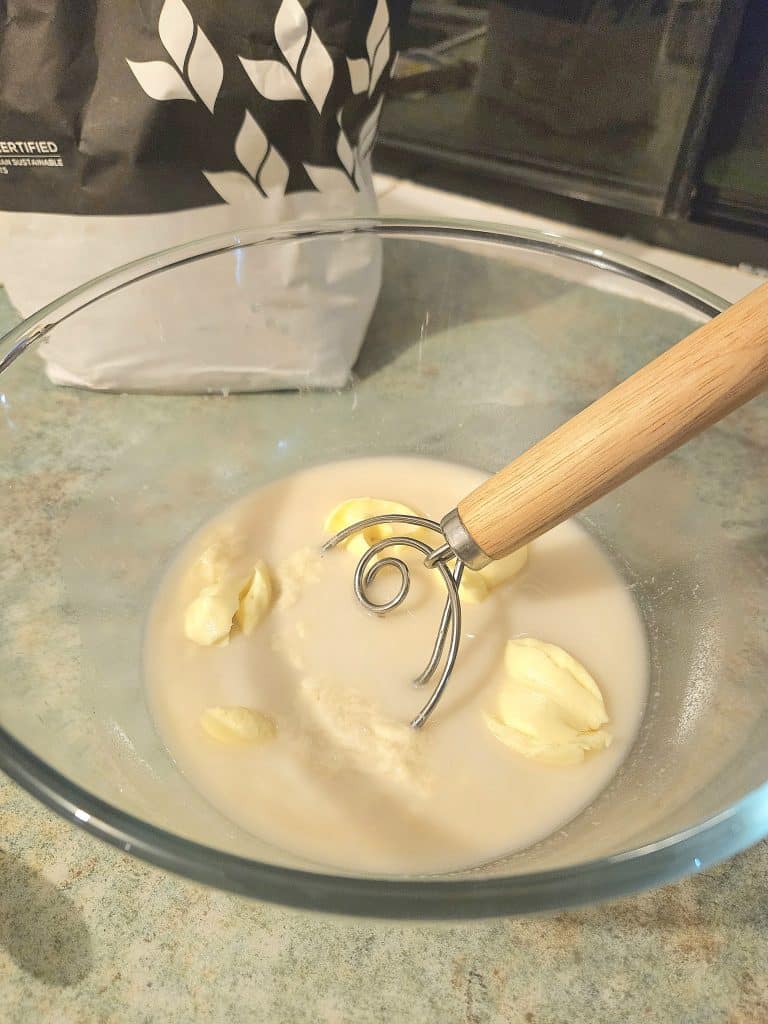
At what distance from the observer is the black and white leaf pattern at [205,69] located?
0.67 metres

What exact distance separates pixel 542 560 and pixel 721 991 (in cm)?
37

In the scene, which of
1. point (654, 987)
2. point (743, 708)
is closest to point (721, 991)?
point (654, 987)

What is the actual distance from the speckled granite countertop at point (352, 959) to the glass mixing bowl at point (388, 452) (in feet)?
0.18

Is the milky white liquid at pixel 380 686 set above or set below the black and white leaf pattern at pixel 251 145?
below

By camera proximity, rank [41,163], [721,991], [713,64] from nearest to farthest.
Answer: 1. [721,991]
2. [41,163]
3. [713,64]

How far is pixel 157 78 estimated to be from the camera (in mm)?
679

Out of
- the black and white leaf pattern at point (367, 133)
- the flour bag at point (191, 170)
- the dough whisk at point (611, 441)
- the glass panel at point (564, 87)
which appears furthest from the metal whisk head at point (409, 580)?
the glass panel at point (564, 87)

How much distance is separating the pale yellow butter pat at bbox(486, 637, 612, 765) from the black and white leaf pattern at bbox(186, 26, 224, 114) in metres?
0.54

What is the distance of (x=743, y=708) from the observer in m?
0.54

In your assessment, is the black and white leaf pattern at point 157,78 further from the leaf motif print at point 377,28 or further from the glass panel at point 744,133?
the glass panel at point 744,133

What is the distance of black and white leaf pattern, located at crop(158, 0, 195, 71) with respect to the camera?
0.66 metres

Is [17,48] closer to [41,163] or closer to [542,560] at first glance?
[41,163]

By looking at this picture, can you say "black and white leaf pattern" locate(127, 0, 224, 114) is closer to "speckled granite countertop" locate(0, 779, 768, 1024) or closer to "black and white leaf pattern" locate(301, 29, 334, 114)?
"black and white leaf pattern" locate(301, 29, 334, 114)

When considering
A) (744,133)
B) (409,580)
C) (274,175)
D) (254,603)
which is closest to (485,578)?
(409,580)
